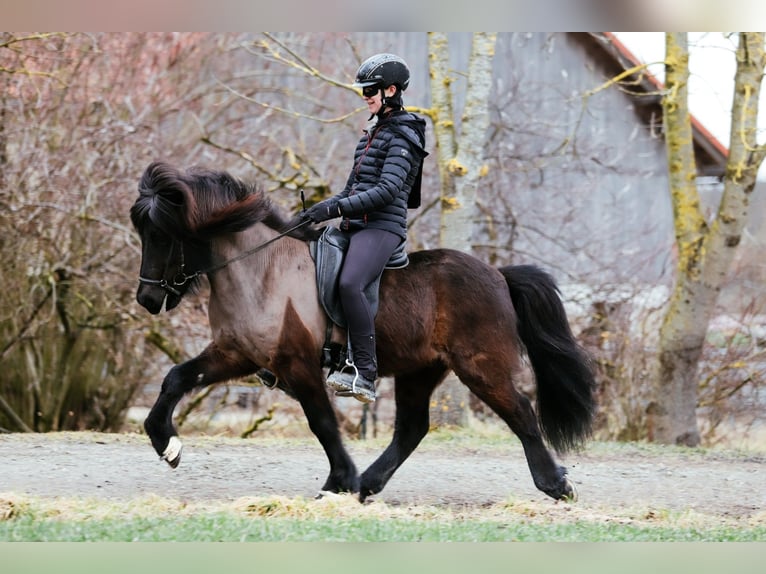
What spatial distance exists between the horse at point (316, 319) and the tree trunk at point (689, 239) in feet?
18.3

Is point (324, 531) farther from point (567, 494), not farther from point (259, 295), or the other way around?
point (567, 494)

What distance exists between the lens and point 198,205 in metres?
6.98

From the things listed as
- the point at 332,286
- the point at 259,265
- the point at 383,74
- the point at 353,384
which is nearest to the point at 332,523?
the point at 353,384

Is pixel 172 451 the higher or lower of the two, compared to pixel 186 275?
lower

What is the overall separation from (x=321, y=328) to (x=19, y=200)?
6.49 meters

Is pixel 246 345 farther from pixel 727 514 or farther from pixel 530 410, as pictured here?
pixel 727 514

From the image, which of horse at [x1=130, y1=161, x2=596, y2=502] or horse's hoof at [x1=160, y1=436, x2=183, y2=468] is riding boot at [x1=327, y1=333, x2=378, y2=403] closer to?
horse at [x1=130, y1=161, x2=596, y2=502]

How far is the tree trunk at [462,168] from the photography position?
12.3 m

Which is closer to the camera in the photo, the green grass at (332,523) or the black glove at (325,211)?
the green grass at (332,523)

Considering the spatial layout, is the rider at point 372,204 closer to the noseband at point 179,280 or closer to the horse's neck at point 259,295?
the horse's neck at point 259,295

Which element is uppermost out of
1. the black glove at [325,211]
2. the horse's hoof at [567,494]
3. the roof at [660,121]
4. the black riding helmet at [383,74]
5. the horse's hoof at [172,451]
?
the roof at [660,121]

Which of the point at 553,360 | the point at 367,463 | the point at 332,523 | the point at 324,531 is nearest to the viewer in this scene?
the point at 324,531

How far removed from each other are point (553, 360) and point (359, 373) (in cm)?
160

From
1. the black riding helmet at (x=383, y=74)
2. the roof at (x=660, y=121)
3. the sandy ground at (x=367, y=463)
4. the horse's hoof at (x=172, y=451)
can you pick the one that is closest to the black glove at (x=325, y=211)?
the black riding helmet at (x=383, y=74)
